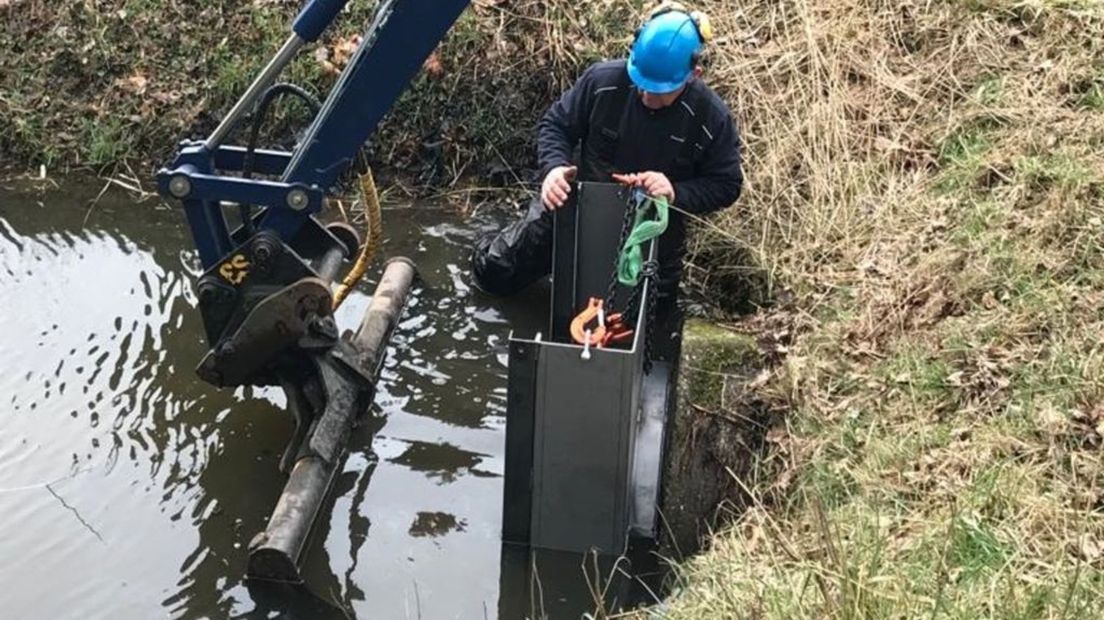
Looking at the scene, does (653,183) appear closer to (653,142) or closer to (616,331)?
(653,142)

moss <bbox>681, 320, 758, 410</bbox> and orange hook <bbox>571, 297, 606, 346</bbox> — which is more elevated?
orange hook <bbox>571, 297, 606, 346</bbox>

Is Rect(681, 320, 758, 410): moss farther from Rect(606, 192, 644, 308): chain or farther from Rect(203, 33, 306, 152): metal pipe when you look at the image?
Rect(203, 33, 306, 152): metal pipe

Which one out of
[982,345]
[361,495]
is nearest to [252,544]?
[361,495]

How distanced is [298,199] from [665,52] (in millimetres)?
1461

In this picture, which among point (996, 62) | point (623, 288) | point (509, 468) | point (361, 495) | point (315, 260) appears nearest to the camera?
point (509, 468)

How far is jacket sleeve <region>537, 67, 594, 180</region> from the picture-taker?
15.5ft

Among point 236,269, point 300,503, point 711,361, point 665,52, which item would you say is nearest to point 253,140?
point 236,269

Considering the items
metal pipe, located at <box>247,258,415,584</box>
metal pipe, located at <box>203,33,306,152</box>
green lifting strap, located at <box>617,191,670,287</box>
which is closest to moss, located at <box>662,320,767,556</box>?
green lifting strap, located at <box>617,191,670,287</box>

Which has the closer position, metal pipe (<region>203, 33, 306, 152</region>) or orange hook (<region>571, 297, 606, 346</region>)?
orange hook (<region>571, 297, 606, 346</region>)

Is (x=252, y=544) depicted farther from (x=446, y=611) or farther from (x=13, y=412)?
(x=13, y=412)

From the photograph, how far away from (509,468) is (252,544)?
84cm

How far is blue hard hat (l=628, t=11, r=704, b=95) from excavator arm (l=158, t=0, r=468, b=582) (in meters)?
0.80

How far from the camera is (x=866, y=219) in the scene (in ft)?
16.3

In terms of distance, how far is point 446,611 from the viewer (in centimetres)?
352
